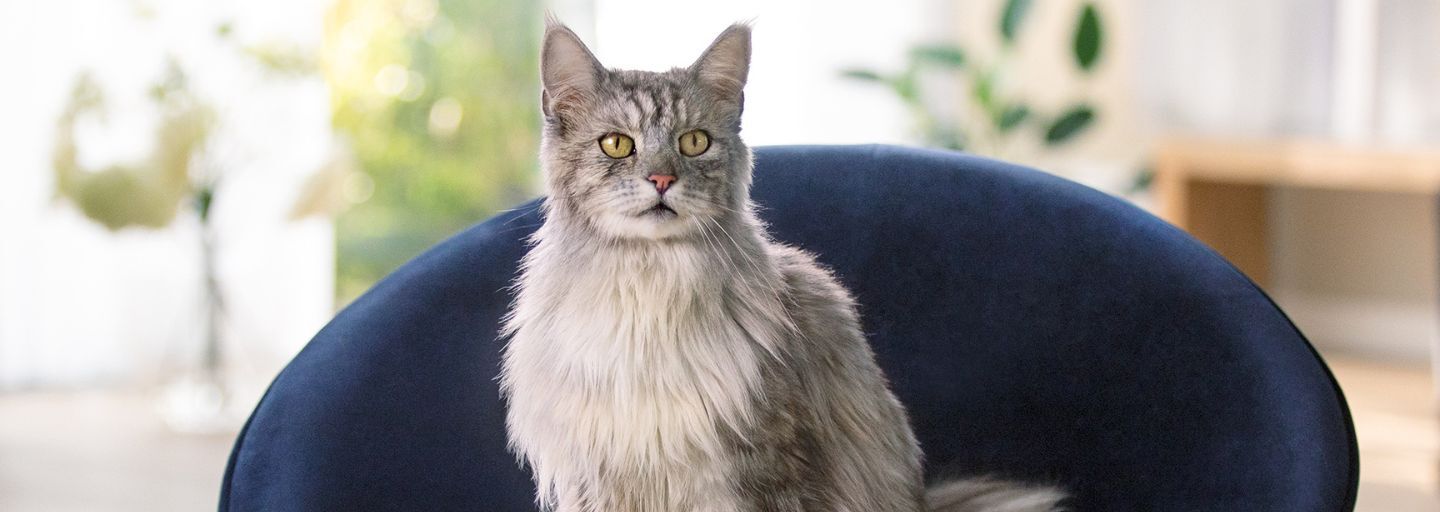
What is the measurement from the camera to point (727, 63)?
4.15 ft

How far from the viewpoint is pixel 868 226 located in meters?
1.72

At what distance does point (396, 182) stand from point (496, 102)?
0.46 meters

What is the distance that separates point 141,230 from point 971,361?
8.05 ft

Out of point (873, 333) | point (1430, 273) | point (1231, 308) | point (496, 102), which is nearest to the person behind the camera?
point (1231, 308)

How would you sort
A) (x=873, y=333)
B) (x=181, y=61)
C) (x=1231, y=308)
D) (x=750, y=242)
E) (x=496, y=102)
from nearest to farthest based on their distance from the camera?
1. (x=750, y=242)
2. (x=1231, y=308)
3. (x=873, y=333)
4. (x=181, y=61)
5. (x=496, y=102)

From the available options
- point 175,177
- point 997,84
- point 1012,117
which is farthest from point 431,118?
point 1012,117

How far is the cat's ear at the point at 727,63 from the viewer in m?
1.26

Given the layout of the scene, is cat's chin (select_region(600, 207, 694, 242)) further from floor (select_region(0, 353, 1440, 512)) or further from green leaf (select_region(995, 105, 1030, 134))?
green leaf (select_region(995, 105, 1030, 134))

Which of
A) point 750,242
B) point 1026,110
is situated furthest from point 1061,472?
point 1026,110

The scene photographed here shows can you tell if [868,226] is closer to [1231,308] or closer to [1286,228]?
[1231,308]

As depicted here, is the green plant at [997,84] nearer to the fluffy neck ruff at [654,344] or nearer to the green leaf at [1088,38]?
the green leaf at [1088,38]

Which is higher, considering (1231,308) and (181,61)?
(181,61)

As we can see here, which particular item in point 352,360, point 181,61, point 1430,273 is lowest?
point 1430,273

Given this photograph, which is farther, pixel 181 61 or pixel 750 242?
pixel 181 61
